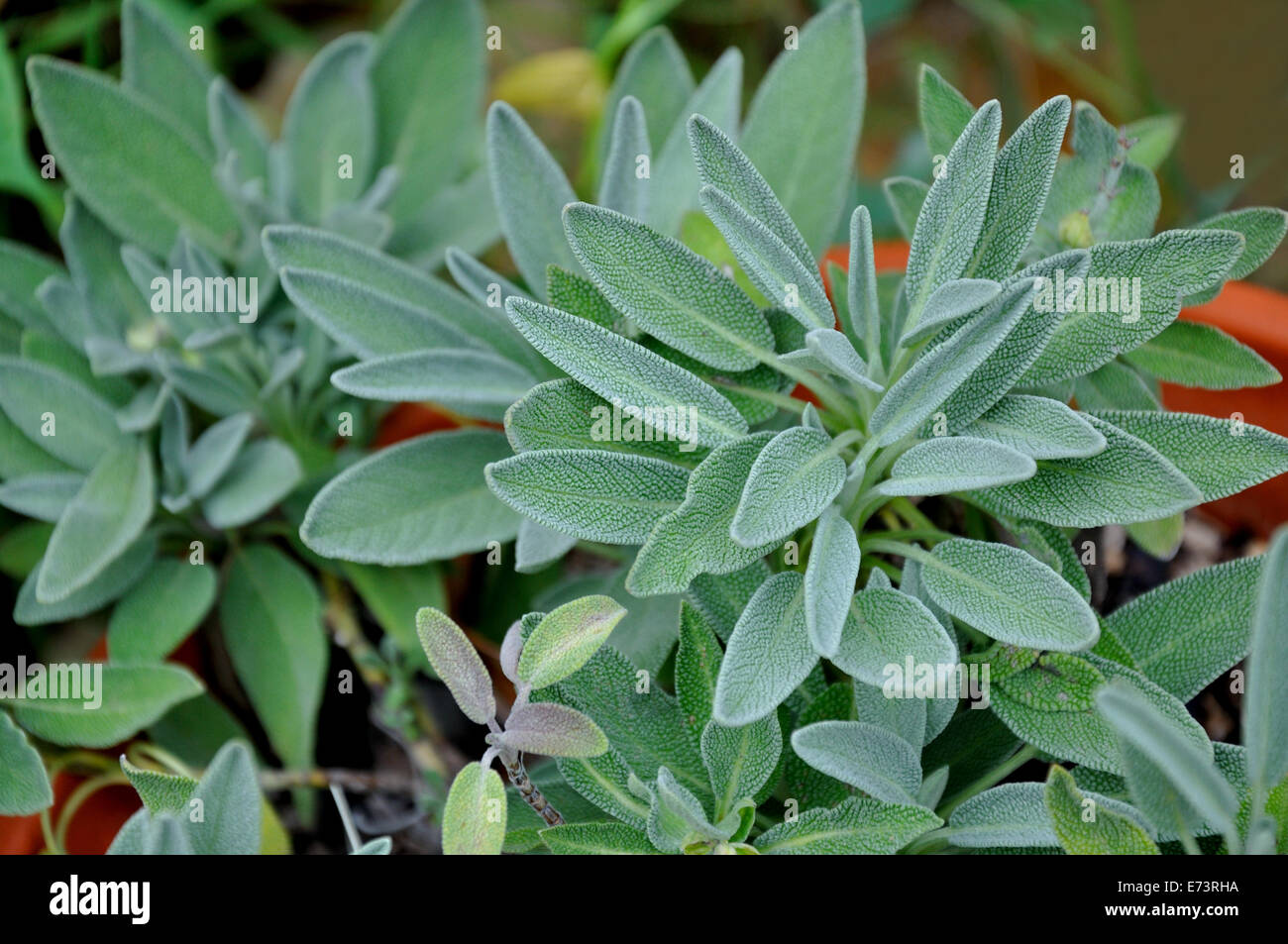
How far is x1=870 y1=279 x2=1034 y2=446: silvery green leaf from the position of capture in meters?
0.57

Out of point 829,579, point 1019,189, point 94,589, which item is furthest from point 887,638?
point 94,589

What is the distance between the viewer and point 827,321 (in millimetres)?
662

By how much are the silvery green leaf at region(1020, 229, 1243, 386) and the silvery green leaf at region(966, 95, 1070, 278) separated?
0.04m

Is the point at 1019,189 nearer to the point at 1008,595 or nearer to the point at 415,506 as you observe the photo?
the point at 1008,595

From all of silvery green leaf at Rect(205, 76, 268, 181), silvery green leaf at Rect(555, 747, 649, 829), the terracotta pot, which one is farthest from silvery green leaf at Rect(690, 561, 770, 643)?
silvery green leaf at Rect(205, 76, 268, 181)

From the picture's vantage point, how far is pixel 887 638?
0.61 metres

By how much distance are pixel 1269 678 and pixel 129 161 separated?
2.92 ft

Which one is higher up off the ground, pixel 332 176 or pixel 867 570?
pixel 332 176

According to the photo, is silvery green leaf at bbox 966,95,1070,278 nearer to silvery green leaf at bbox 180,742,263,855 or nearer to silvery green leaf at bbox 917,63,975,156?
silvery green leaf at bbox 917,63,975,156

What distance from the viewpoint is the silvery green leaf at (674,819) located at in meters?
0.58

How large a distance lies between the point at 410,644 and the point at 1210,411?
2.38 feet
